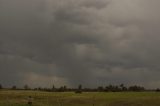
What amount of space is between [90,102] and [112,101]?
4665 millimetres

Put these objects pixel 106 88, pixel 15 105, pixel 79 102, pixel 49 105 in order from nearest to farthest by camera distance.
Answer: pixel 15 105 → pixel 49 105 → pixel 79 102 → pixel 106 88

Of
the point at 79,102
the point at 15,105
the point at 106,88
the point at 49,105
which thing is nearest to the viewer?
the point at 15,105

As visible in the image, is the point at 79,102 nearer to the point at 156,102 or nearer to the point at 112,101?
the point at 112,101

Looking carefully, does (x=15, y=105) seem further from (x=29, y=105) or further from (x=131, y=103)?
(x=131, y=103)

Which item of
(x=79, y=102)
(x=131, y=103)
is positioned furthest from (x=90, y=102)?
(x=131, y=103)

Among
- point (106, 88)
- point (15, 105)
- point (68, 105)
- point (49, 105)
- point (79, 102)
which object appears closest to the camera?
point (15, 105)

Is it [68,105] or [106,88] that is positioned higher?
[106,88]

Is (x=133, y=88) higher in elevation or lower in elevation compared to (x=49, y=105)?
higher

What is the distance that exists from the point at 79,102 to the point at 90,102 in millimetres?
2402

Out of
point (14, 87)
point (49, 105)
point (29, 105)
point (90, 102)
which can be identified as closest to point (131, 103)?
point (90, 102)

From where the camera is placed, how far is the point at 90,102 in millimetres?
93938

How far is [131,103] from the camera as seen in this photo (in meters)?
90.7

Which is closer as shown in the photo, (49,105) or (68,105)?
(49,105)

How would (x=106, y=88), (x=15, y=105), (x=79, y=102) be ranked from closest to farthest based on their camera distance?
(x=15, y=105) < (x=79, y=102) < (x=106, y=88)
